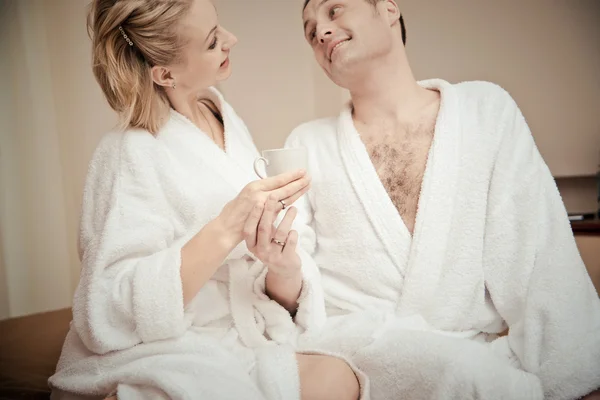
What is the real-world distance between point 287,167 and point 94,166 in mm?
424

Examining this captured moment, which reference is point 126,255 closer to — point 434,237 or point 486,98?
point 434,237

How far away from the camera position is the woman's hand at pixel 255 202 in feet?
2.90

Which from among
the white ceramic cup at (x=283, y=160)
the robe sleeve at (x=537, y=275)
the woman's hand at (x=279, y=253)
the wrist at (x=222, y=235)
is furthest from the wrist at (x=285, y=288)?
the robe sleeve at (x=537, y=275)

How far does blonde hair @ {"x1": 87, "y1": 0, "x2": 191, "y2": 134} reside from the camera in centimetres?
104

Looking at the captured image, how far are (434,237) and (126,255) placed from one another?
63 cm

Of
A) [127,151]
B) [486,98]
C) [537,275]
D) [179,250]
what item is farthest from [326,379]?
[486,98]

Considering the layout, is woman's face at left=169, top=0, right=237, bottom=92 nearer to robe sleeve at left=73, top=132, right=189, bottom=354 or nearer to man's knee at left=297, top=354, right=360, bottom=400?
robe sleeve at left=73, top=132, right=189, bottom=354

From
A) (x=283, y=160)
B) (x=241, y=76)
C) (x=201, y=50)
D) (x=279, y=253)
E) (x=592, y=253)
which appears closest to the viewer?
(x=283, y=160)

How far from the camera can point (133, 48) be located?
108cm

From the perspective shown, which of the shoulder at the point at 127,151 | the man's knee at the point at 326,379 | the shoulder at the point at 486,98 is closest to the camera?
the man's knee at the point at 326,379

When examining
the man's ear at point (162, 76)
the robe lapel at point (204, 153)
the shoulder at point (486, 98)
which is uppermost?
the man's ear at point (162, 76)

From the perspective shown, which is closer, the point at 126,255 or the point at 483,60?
the point at 126,255

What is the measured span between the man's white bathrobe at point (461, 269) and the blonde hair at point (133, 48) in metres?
0.42

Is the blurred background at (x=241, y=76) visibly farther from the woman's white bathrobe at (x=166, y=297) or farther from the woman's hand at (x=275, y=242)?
the woman's hand at (x=275, y=242)
